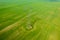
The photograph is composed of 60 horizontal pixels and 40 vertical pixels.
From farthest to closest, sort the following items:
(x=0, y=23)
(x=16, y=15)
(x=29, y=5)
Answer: (x=29, y=5), (x=16, y=15), (x=0, y=23)

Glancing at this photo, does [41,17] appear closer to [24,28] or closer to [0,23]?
[24,28]

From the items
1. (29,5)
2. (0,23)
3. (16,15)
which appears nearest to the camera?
→ (0,23)

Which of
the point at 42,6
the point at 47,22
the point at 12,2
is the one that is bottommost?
the point at 47,22

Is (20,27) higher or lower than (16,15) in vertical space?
lower

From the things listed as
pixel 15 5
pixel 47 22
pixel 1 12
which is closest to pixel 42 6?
pixel 47 22

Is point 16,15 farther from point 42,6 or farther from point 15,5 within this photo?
point 42,6

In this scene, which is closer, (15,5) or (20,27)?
(20,27)

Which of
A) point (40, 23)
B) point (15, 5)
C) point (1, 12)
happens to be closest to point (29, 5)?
point (15, 5)
